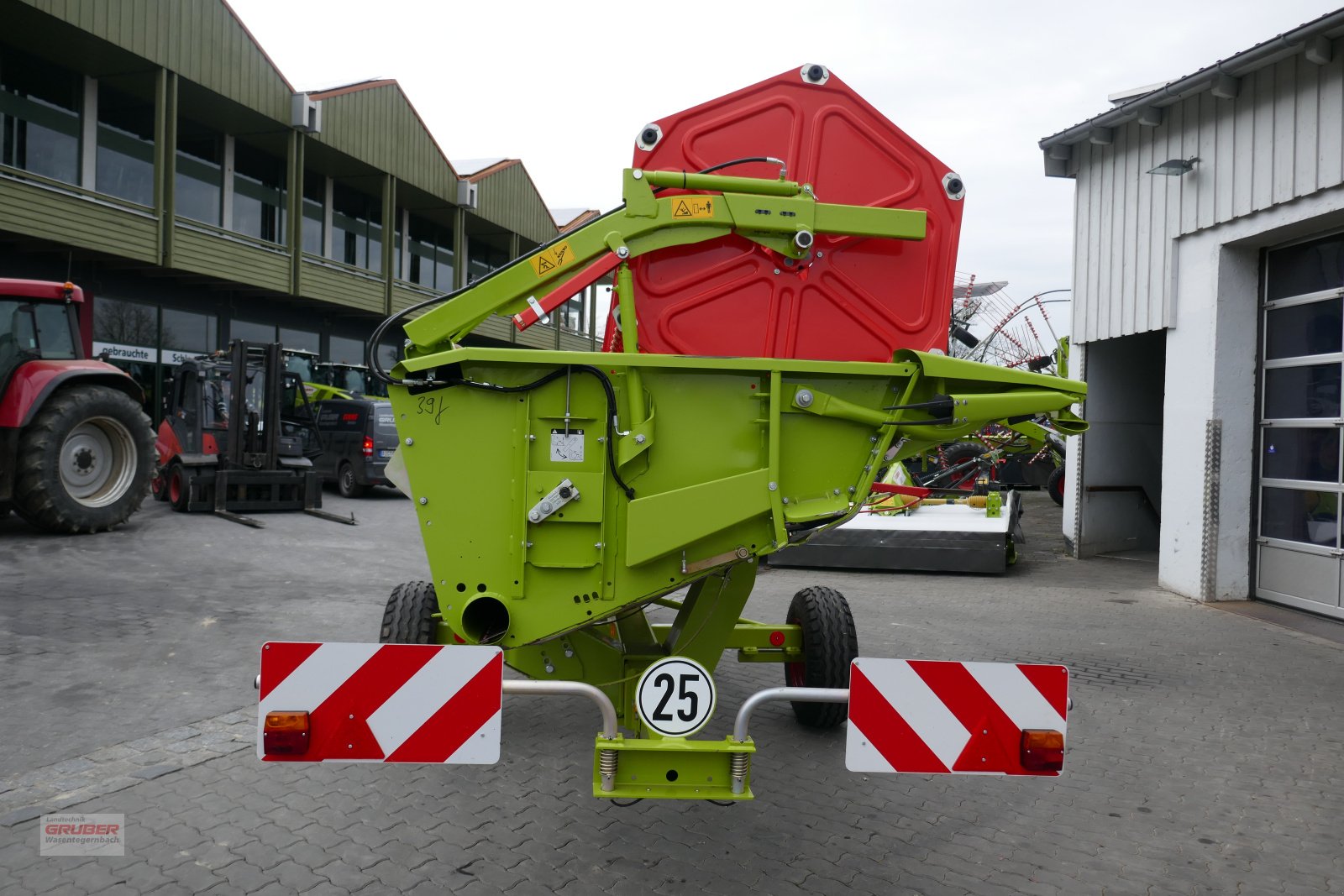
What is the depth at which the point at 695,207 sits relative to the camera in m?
3.71

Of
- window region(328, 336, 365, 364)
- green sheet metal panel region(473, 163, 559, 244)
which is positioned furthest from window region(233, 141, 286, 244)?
green sheet metal panel region(473, 163, 559, 244)

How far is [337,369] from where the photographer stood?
749 inches

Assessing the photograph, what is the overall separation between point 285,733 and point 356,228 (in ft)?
74.6

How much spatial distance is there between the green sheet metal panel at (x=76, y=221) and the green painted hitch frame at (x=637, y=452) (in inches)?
548

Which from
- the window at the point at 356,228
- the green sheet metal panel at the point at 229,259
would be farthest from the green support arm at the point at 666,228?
the window at the point at 356,228

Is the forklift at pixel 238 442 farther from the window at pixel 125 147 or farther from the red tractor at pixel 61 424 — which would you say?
the window at pixel 125 147

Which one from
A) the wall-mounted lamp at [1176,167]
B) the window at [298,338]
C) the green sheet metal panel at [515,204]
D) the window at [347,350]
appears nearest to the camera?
the wall-mounted lamp at [1176,167]

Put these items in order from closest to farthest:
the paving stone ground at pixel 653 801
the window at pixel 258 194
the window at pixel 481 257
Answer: the paving stone ground at pixel 653 801 < the window at pixel 258 194 < the window at pixel 481 257

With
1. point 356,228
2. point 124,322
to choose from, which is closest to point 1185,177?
point 124,322

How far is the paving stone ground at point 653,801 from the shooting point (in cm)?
320

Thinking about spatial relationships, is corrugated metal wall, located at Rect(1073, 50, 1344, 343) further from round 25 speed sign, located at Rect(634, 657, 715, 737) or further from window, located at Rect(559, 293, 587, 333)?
round 25 speed sign, located at Rect(634, 657, 715, 737)

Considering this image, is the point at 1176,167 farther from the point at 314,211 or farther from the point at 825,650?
the point at 314,211

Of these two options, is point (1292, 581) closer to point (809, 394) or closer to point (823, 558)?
point (823, 558)

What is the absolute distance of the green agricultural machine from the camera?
11.5 ft
